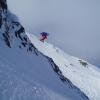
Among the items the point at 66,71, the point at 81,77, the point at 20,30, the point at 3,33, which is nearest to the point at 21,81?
the point at 3,33

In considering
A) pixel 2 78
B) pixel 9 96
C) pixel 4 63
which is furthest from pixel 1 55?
pixel 9 96

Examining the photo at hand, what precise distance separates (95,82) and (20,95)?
154024 millimetres

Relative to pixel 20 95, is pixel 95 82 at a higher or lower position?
lower

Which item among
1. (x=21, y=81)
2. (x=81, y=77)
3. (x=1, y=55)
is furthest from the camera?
(x=81, y=77)

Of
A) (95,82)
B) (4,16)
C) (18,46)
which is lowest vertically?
(95,82)

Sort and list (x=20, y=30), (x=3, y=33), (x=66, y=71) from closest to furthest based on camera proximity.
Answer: (x=3, y=33) → (x=20, y=30) → (x=66, y=71)

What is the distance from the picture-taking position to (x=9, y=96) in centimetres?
2055

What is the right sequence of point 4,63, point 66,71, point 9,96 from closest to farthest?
point 9,96
point 4,63
point 66,71

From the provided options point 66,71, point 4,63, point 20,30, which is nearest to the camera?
point 4,63

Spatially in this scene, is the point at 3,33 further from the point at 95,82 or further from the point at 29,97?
the point at 95,82

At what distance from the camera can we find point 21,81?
25.4 meters

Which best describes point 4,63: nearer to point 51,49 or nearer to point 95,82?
point 51,49

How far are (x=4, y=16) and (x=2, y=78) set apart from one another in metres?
19.6

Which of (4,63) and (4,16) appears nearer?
(4,63)
